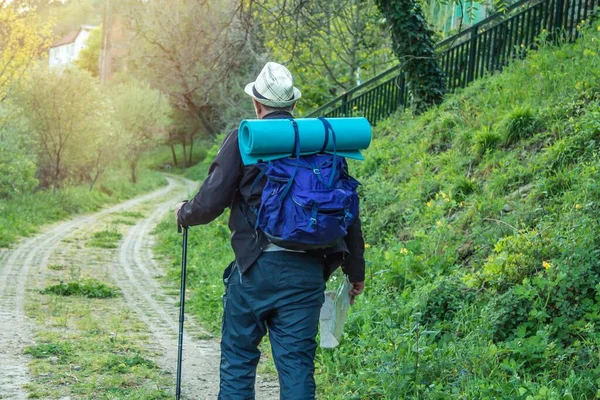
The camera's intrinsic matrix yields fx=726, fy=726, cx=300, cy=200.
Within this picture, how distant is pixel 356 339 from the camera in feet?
21.0

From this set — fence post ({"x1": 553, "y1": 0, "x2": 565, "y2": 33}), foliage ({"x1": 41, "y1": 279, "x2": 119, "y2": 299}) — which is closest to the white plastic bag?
foliage ({"x1": 41, "y1": 279, "x2": 119, "y2": 299})

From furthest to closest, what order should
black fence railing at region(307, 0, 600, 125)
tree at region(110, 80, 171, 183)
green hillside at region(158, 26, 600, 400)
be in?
1. tree at region(110, 80, 171, 183)
2. black fence railing at region(307, 0, 600, 125)
3. green hillside at region(158, 26, 600, 400)

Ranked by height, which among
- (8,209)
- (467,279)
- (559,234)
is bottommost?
(8,209)

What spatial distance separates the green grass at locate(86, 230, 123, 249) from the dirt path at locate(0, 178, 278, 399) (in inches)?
9.8

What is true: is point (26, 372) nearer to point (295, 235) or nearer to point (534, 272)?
point (295, 235)

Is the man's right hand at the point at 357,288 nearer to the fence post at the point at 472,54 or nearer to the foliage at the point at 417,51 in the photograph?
the foliage at the point at 417,51

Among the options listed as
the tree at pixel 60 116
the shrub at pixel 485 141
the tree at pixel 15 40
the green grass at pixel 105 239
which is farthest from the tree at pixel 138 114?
the shrub at pixel 485 141

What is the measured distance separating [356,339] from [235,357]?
102 inches

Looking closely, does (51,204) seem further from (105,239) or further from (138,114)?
(138,114)

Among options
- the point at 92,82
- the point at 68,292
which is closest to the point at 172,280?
the point at 68,292

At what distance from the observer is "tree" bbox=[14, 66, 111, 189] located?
25.5m

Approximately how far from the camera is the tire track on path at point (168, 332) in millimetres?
6145

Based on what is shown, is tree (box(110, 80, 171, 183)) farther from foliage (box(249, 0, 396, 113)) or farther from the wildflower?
the wildflower

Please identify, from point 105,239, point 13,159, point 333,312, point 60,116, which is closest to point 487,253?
point 333,312
